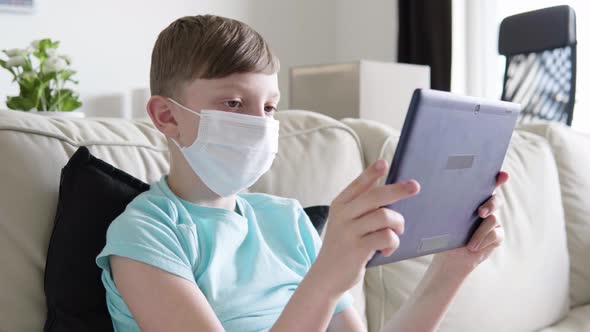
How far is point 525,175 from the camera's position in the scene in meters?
1.83

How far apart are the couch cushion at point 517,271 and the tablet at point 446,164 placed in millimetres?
538

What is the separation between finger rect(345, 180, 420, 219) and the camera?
29.5 inches

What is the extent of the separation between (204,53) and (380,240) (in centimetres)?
44

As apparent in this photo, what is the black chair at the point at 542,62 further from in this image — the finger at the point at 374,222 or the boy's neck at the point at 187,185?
the finger at the point at 374,222

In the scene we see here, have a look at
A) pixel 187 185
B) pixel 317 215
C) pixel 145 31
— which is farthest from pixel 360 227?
pixel 145 31

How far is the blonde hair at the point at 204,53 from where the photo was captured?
40.6 inches

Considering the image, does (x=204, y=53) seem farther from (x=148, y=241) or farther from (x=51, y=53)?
(x=51, y=53)

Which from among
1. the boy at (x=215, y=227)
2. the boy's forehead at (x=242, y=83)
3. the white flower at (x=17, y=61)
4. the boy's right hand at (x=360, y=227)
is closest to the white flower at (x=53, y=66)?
the white flower at (x=17, y=61)

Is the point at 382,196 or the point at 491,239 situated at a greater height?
the point at 382,196

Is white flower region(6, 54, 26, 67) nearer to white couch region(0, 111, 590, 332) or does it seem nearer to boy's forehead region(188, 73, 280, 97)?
white couch region(0, 111, 590, 332)

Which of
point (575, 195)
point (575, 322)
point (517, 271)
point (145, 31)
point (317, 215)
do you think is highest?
point (145, 31)

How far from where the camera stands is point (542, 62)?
2.54 metres

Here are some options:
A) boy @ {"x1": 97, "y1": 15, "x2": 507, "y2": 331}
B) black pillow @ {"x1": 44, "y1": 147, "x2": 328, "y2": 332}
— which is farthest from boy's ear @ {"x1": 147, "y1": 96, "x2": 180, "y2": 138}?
black pillow @ {"x1": 44, "y1": 147, "x2": 328, "y2": 332}

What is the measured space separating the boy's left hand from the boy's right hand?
0.86ft
